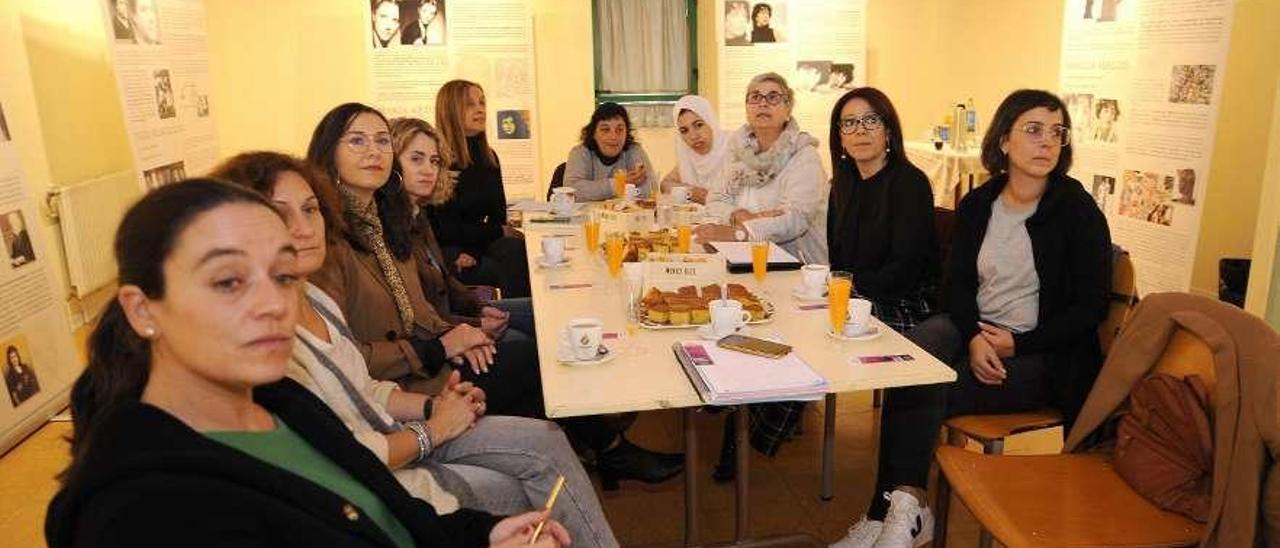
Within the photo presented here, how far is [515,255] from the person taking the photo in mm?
3979

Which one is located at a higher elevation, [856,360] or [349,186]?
[349,186]

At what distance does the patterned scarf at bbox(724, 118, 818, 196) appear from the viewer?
3.49 meters

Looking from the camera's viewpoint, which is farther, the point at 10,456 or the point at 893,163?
the point at 10,456

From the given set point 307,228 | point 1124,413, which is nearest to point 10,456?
point 307,228

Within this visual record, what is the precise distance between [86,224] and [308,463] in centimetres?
354

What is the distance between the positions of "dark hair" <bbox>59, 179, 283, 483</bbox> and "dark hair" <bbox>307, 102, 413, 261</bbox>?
113cm

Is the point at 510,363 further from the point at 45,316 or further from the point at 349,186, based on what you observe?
the point at 45,316

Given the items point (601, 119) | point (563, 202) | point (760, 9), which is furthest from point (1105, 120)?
point (563, 202)

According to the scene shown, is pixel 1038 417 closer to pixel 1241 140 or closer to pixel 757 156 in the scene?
pixel 757 156

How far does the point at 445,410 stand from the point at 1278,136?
2.93 m

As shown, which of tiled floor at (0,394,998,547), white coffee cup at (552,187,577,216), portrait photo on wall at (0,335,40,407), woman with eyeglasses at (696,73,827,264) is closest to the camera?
tiled floor at (0,394,998,547)

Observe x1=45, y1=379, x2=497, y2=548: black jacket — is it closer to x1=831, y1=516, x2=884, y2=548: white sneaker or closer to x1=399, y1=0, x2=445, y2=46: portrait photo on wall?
x1=831, y1=516, x2=884, y2=548: white sneaker

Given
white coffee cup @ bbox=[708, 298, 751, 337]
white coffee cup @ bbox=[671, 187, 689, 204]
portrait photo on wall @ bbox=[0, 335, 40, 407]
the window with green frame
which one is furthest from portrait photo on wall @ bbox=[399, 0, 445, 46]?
white coffee cup @ bbox=[708, 298, 751, 337]

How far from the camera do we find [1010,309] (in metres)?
2.43
